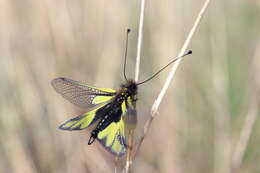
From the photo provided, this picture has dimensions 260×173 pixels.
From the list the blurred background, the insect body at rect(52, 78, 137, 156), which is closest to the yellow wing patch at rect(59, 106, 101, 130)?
the insect body at rect(52, 78, 137, 156)

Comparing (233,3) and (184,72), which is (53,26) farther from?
(233,3)

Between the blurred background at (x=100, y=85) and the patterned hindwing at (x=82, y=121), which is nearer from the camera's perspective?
the patterned hindwing at (x=82, y=121)

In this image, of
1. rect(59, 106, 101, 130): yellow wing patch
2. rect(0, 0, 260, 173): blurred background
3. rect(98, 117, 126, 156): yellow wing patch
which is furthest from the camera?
rect(0, 0, 260, 173): blurred background

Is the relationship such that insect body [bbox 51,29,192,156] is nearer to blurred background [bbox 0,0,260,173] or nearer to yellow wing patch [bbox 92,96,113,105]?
yellow wing patch [bbox 92,96,113,105]

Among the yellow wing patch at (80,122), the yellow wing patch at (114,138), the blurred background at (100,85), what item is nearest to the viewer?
the yellow wing patch at (114,138)

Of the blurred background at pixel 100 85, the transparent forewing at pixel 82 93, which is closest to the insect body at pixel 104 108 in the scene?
the transparent forewing at pixel 82 93

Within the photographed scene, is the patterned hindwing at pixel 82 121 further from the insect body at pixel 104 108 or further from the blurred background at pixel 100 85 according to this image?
the blurred background at pixel 100 85

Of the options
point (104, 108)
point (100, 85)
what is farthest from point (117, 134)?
point (100, 85)
